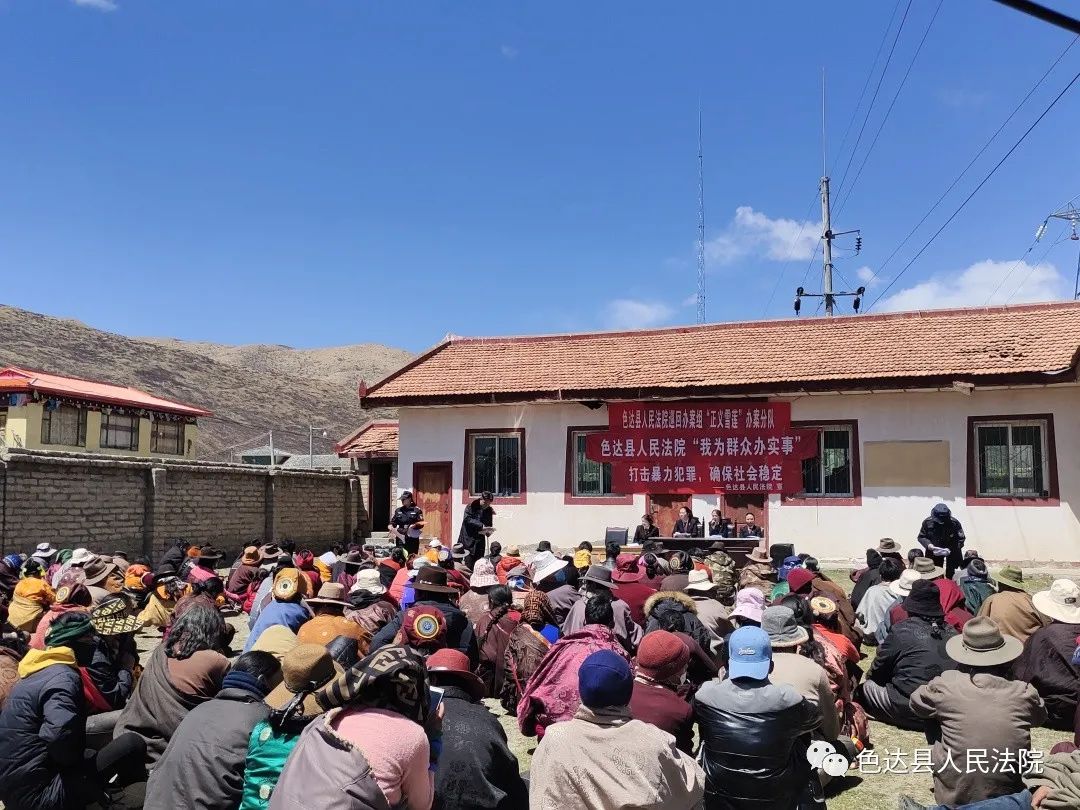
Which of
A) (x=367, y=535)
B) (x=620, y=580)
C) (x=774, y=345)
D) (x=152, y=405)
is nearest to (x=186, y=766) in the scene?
(x=620, y=580)

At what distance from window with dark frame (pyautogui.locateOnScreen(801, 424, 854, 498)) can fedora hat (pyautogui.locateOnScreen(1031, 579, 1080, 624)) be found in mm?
10127

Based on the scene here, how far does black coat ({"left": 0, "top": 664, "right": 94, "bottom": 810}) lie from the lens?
13.4 ft

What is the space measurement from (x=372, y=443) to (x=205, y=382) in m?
41.0

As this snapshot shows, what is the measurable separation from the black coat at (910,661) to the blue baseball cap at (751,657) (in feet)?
8.60

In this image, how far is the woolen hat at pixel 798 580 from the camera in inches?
299

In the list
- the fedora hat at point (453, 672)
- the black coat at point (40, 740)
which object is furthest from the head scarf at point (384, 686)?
the black coat at point (40, 740)

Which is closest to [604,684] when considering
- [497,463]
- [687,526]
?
[687,526]

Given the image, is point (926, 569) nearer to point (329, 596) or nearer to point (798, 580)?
point (798, 580)

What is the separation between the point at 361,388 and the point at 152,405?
50.1 feet

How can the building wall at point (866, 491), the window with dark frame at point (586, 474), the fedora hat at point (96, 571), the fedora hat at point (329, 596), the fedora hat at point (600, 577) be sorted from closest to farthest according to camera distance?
the fedora hat at point (329, 596), the fedora hat at point (600, 577), the fedora hat at point (96, 571), the building wall at point (866, 491), the window with dark frame at point (586, 474)

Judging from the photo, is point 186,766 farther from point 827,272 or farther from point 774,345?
point 827,272

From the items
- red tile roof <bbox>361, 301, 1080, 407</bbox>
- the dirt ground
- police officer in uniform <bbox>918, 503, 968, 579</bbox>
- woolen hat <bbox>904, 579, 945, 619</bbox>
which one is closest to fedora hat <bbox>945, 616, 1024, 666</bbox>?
the dirt ground

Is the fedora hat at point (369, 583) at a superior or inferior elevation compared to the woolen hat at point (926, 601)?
inferior

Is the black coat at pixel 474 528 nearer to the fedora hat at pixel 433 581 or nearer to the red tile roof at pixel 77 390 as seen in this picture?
the fedora hat at pixel 433 581
